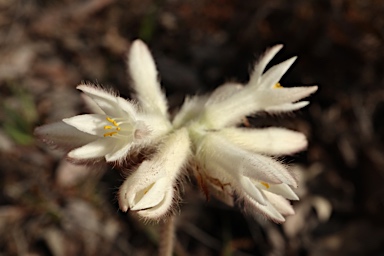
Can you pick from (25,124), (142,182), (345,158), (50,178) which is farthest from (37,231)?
(345,158)

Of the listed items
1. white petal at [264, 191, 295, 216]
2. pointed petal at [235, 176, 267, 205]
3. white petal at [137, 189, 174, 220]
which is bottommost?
white petal at [264, 191, 295, 216]

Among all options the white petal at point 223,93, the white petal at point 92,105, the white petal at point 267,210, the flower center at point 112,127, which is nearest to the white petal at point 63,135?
the flower center at point 112,127

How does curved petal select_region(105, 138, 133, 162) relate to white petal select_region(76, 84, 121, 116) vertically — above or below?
below

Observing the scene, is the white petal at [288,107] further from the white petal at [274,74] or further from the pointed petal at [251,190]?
the pointed petal at [251,190]

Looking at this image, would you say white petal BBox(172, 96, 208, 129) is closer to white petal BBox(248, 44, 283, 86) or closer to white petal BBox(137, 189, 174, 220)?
white petal BBox(248, 44, 283, 86)

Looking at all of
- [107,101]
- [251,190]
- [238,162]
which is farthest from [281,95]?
[107,101]

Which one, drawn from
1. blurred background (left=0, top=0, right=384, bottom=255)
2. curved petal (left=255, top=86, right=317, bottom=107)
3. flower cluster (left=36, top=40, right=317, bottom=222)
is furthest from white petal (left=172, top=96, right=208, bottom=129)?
blurred background (left=0, top=0, right=384, bottom=255)

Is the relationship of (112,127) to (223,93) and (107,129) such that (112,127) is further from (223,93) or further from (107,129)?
(223,93)
